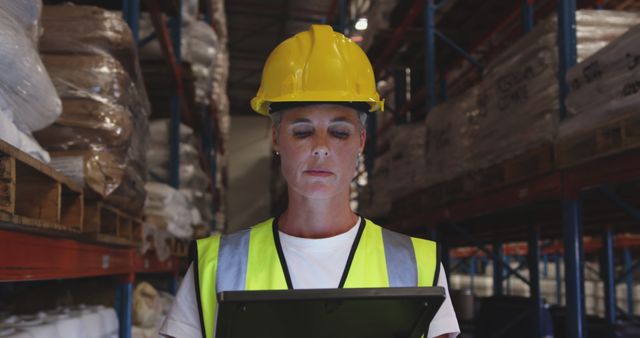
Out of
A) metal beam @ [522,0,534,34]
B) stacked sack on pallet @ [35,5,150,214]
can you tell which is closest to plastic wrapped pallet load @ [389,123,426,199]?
metal beam @ [522,0,534,34]

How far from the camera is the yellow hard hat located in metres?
1.67

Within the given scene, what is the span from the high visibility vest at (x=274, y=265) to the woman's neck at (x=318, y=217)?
0.06 metres

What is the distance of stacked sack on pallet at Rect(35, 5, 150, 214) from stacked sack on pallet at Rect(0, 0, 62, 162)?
513 millimetres

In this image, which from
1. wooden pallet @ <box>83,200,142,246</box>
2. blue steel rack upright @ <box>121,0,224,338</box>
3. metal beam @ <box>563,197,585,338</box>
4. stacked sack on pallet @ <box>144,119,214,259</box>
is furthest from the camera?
stacked sack on pallet @ <box>144,119,214,259</box>

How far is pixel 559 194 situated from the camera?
3594 millimetres

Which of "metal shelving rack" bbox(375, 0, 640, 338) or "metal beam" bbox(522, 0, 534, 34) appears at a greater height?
"metal beam" bbox(522, 0, 534, 34)

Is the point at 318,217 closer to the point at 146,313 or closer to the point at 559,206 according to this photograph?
the point at 146,313

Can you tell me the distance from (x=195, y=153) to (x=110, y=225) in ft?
14.6

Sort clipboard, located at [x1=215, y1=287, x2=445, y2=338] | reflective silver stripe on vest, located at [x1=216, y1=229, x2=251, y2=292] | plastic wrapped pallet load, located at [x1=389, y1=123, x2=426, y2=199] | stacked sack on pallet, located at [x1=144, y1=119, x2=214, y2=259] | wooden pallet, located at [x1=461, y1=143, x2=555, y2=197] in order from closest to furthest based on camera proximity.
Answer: clipboard, located at [x1=215, y1=287, x2=445, y2=338] < reflective silver stripe on vest, located at [x1=216, y1=229, x2=251, y2=292] < wooden pallet, located at [x1=461, y1=143, x2=555, y2=197] < stacked sack on pallet, located at [x1=144, y1=119, x2=214, y2=259] < plastic wrapped pallet load, located at [x1=389, y1=123, x2=426, y2=199]

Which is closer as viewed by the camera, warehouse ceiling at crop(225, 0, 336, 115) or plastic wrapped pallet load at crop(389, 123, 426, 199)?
plastic wrapped pallet load at crop(389, 123, 426, 199)

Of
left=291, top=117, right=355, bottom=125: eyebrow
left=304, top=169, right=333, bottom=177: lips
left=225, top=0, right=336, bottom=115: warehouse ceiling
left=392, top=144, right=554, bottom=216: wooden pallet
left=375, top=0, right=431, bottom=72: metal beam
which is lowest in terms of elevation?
left=304, top=169, right=333, bottom=177: lips

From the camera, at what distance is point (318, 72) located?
1.68m

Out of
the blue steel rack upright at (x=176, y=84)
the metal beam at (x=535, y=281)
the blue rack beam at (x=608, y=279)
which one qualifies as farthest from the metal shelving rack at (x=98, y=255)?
the blue rack beam at (x=608, y=279)

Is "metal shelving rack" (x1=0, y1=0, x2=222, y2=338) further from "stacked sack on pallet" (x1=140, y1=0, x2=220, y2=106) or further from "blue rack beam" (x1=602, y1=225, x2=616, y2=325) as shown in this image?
"blue rack beam" (x1=602, y1=225, x2=616, y2=325)
